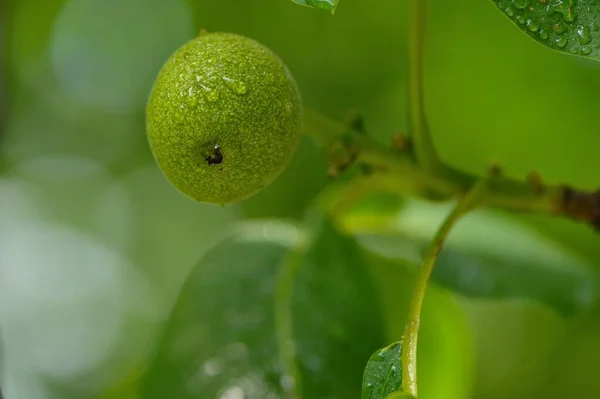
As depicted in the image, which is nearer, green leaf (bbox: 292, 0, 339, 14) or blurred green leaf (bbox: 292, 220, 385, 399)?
green leaf (bbox: 292, 0, 339, 14)

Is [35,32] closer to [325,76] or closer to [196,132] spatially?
[325,76]

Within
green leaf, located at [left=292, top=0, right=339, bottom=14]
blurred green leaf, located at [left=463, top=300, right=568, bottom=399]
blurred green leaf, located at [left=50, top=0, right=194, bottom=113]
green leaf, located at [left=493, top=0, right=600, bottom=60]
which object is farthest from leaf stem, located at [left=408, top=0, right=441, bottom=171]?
blurred green leaf, located at [left=50, top=0, right=194, bottom=113]

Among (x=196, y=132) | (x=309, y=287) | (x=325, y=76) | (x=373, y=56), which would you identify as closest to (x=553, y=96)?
(x=373, y=56)

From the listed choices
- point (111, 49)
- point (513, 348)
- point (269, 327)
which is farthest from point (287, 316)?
point (111, 49)

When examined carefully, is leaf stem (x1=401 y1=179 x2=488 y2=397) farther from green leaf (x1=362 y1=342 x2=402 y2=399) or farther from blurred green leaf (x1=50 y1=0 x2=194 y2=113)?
blurred green leaf (x1=50 y1=0 x2=194 y2=113)

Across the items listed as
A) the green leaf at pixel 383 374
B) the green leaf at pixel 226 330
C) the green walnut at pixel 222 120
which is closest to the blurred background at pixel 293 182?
the green leaf at pixel 226 330

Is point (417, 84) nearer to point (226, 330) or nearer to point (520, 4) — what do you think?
point (520, 4)
